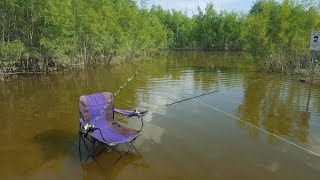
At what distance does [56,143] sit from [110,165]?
2.02m

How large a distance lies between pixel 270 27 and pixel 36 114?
16.7 m

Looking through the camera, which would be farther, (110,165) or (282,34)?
(282,34)

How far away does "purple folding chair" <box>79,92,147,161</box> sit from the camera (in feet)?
21.9

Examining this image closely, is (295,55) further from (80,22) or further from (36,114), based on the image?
(36,114)

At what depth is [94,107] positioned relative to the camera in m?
7.40

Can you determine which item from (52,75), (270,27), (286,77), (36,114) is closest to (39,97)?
(36,114)

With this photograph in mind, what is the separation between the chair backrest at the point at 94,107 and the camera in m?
7.17

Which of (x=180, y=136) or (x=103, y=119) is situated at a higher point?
(x=103, y=119)

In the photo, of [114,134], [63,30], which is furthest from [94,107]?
[63,30]

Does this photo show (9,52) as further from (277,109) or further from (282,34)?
(282,34)

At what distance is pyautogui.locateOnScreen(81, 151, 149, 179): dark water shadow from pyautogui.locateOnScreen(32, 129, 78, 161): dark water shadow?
656mm

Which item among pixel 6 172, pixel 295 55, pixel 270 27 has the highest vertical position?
pixel 270 27

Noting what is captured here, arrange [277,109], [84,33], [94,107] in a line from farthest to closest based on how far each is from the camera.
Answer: [84,33]
[277,109]
[94,107]

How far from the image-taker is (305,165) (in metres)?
6.48
